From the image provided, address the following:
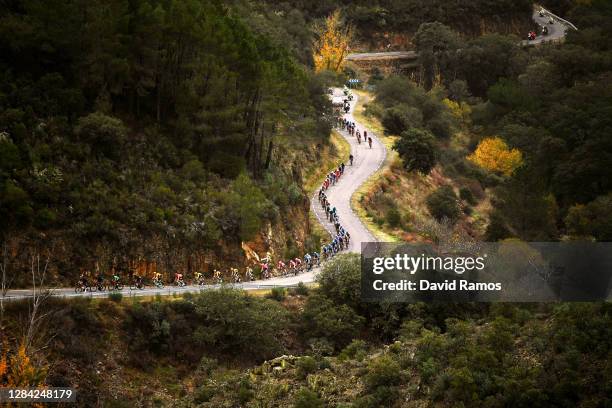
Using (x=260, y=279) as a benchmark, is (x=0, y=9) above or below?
above

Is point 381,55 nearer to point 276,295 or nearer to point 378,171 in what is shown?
point 378,171

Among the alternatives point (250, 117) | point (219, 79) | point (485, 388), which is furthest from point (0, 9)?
point (485, 388)

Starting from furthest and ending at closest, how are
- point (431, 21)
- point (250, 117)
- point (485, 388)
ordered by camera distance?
1. point (431, 21)
2. point (250, 117)
3. point (485, 388)

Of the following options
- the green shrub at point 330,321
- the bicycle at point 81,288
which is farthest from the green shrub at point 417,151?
the bicycle at point 81,288

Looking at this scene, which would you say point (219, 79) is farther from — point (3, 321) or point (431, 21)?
point (431, 21)

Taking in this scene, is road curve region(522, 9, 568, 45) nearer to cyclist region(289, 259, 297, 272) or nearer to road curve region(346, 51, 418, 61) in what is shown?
road curve region(346, 51, 418, 61)

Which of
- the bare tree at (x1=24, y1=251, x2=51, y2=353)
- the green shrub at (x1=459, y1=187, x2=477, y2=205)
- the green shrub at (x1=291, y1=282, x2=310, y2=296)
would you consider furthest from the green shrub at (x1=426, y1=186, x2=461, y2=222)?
the bare tree at (x1=24, y1=251, x2=51, y2=353)
